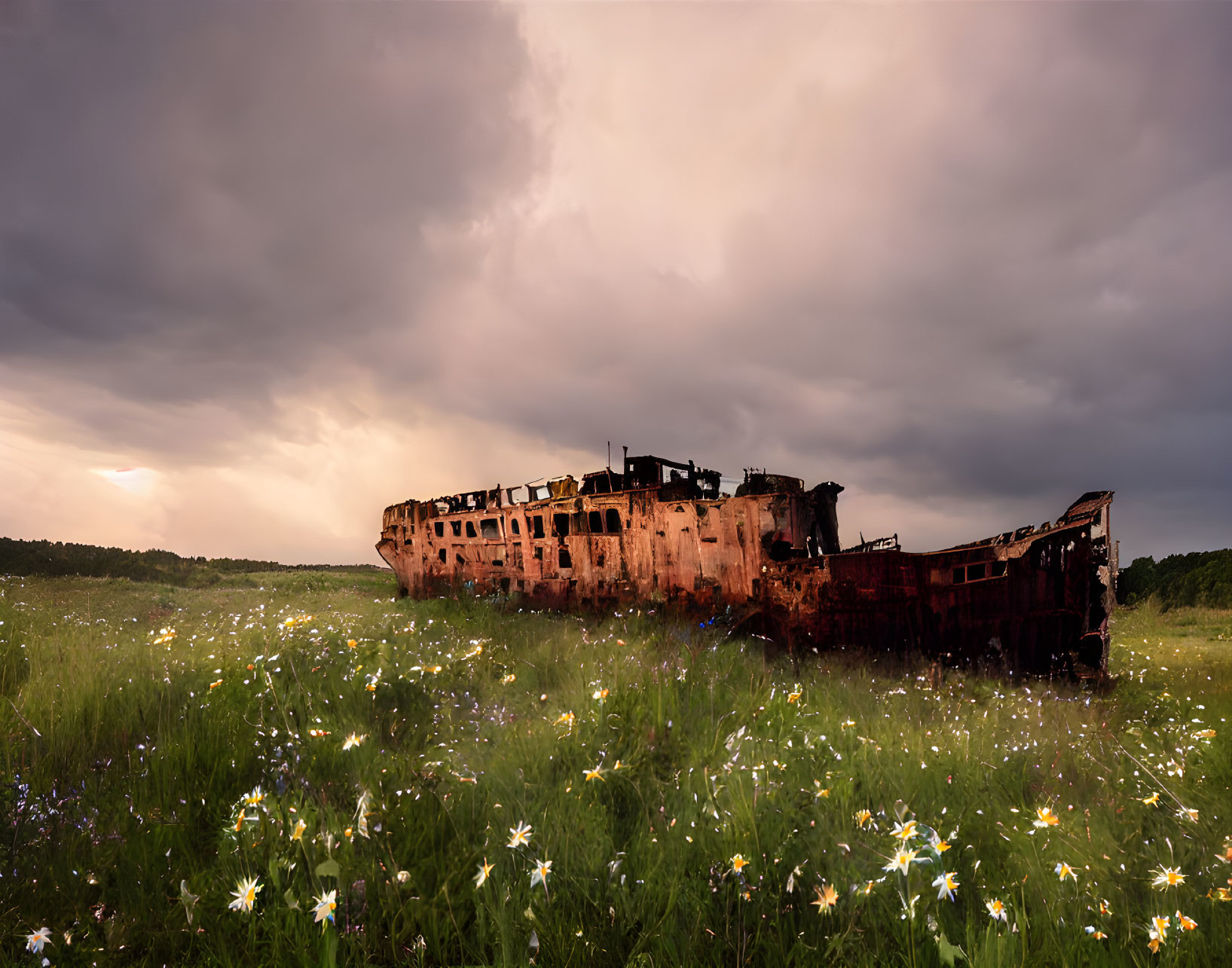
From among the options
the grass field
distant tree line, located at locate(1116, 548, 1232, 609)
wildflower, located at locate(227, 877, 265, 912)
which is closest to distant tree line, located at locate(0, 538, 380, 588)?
the grass field

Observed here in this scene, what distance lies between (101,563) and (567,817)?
1670 inches

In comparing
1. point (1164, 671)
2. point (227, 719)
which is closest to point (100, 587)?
point (227, 719)

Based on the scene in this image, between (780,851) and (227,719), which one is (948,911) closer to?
(780,851)

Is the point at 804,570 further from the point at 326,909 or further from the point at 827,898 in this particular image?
the point at 326,909

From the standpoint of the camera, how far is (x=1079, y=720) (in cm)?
781

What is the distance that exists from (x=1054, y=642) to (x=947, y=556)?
240cm

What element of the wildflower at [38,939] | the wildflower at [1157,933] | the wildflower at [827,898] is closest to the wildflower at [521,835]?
the wildflower at [827,898]

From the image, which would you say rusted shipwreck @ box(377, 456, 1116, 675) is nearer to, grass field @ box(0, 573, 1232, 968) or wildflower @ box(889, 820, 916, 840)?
grass field @ box(0, 573, 1232, 968)

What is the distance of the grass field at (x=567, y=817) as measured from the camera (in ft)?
9.91

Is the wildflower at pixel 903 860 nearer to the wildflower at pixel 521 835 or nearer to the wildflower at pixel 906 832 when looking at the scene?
the wildflower at pixel 906 832

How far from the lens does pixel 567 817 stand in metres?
3.99

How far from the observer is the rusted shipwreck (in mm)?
11312

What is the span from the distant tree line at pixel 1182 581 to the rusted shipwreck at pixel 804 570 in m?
25.6

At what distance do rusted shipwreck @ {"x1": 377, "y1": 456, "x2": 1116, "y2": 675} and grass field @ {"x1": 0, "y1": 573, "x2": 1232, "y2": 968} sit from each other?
11.4ft
